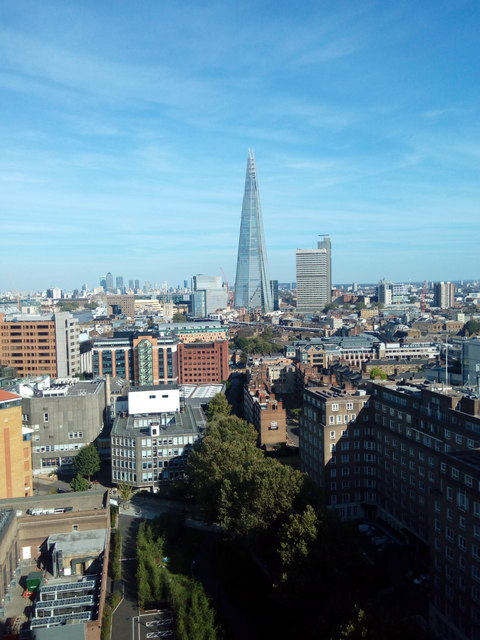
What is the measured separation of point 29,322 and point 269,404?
1120 inches

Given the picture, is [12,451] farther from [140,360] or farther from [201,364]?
[201,364]

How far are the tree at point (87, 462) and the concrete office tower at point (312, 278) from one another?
343ft

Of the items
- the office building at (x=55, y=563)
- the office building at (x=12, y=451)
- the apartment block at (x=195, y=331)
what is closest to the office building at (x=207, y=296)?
the apartment block at (x=195, y=331)

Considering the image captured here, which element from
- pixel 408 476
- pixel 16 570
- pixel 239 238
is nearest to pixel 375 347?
pixel 408 476

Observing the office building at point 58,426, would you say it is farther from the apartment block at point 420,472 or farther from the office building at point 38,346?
the office building at point 38,346

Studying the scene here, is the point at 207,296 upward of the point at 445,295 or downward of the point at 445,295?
upward

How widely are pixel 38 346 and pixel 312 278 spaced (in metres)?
88.7

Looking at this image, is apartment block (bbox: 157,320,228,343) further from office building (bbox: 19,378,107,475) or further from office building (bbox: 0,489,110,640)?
office building (bbox: 0,489,110,640)

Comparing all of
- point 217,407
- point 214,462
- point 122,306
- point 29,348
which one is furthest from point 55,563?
point 122,306

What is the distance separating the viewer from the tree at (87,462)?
96.0ft

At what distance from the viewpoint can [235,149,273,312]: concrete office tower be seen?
427ft

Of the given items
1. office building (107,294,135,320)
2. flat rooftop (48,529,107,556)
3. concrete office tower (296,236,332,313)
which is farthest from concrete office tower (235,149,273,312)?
flat rooftop (48,529,107,556)

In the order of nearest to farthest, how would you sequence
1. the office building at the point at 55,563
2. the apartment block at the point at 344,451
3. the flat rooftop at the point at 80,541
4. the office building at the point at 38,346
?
the office building at the point at 55,563 → the flat rooftop at the point at 80,541 → the apartment block at the point at 344,451 → the office building at the point at 38,346

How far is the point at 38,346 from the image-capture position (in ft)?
168
